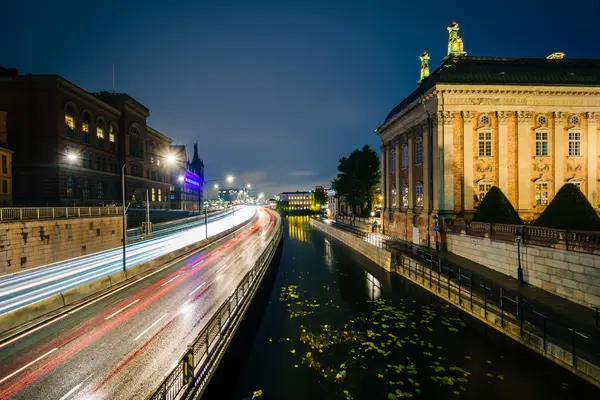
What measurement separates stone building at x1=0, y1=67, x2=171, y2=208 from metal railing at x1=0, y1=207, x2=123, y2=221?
249 inches

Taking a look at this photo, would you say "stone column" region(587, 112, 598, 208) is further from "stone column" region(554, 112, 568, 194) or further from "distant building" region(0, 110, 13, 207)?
"distant building" region(0, 110, 13, 207)

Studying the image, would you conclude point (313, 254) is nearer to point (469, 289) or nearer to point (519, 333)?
point (469, 289)

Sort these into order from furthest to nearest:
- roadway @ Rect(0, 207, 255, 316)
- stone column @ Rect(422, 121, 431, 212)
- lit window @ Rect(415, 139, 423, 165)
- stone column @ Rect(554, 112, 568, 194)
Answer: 1. lit window @ Rect(415, 139, 423, 165)
2. stone column @ Rect(422, 121, 431, 212)
3. stone column @ Rect(554, 112, 568, 194)
4. roadway @ Rect(0, 207, 255, 316)

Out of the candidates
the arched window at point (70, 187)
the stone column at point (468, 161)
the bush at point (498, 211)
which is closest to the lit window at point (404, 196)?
the stone column at point (468, 161)

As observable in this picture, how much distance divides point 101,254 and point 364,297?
25.8 m

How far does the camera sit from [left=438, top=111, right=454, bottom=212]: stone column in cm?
3056

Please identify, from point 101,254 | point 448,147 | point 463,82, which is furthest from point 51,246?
point 463,82

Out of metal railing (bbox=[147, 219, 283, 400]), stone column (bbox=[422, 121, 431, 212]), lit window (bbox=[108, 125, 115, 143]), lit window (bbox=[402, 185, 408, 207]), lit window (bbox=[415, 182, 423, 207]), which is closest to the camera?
metal railing (bbox=[147, 219, 283, 400])

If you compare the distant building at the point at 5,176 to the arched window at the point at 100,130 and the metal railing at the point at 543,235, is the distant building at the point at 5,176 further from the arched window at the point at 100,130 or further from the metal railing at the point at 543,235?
the metal railing at the point at 543,235

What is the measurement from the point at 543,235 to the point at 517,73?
73.7ft

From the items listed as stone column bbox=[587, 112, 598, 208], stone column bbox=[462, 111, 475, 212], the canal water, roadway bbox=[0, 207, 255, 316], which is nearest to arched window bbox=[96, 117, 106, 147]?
roadway bbox=[0, 207, 255, 316]

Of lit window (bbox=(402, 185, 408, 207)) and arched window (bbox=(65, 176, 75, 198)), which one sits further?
arched window (bbox=(65, 176, 75, 198))

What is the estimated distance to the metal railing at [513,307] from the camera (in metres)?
11.1

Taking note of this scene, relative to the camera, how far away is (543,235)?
59.4 ft
